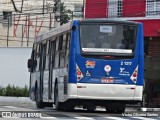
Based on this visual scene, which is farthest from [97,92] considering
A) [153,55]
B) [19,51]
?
[19,51]

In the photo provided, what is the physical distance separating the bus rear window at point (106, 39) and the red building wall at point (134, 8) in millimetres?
15358

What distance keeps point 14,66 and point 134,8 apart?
11.7 metres

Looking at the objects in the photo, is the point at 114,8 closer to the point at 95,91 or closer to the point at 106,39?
the point at 106,39

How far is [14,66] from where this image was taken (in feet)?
143

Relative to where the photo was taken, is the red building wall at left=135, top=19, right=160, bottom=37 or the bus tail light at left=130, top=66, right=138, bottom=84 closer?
the bus tail light at left=130, top=66, right=138, bottom=84

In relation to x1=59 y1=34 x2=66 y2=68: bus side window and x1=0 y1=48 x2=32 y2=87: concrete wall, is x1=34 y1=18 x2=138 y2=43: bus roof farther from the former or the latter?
x1=0 y1=48 x2=32 y2=87: concrete wall

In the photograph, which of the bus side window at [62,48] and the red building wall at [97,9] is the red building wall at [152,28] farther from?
the bus side window at [62,48]

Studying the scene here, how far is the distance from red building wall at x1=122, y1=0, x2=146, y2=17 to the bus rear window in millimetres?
15358

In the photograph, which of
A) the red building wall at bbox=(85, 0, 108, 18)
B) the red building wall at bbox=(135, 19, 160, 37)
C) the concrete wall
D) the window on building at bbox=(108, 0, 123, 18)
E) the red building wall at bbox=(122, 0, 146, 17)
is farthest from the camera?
the concrete wall

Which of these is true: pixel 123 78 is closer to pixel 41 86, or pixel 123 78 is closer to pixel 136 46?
pixel 136 46

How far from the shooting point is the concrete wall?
4341 cm

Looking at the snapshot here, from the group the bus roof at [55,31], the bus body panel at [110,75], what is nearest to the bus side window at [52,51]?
the bus roof at [55,31]

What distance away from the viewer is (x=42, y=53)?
25.6 m

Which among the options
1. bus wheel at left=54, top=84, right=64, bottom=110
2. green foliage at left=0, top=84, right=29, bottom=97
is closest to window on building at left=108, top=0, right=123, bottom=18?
green foliage at left=0, top=84, right=29, bottom=97
